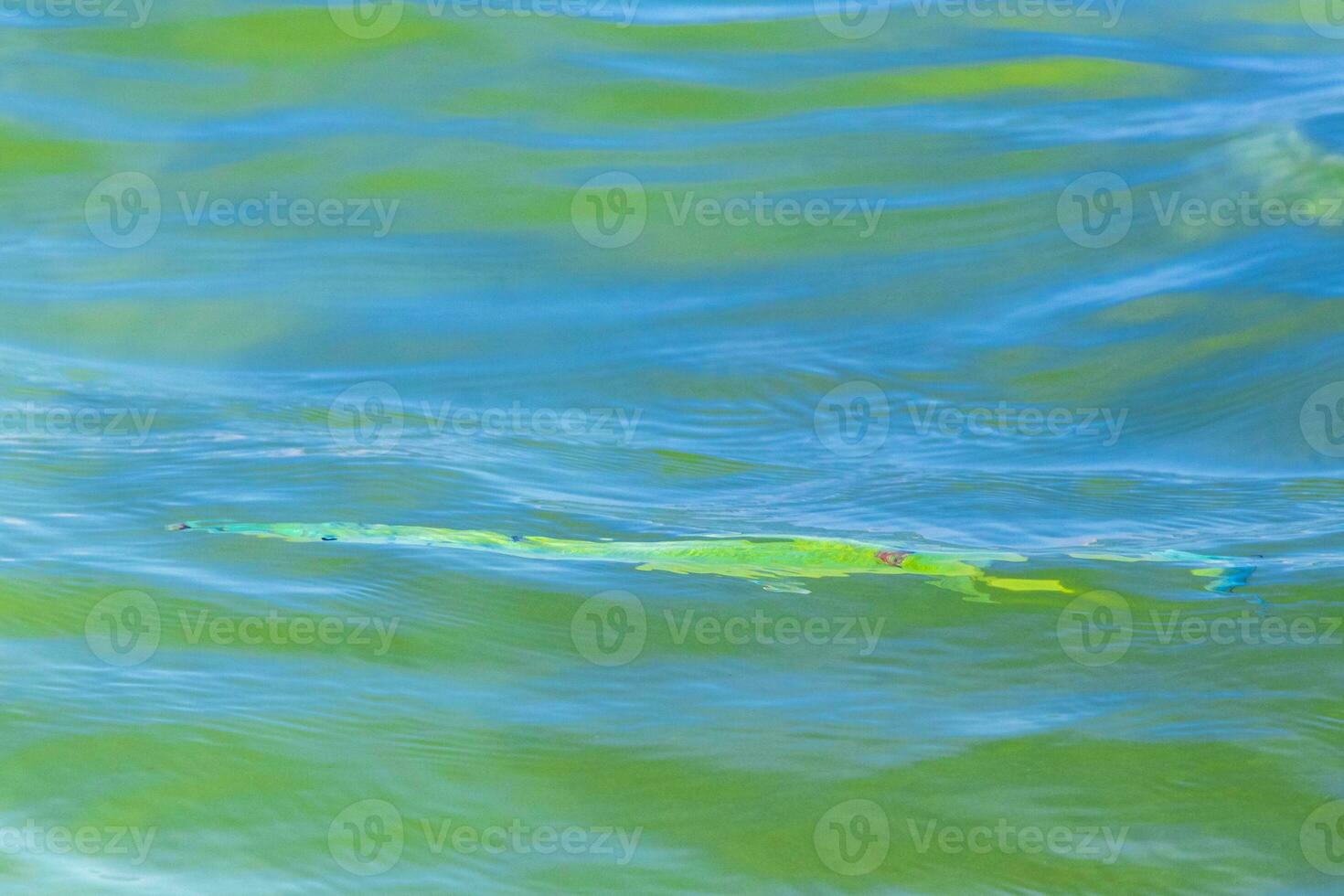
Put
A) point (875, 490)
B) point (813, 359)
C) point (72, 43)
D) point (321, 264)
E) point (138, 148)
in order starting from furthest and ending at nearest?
point (72, 43) < point (138, 148) < point (321, 264) < point (813, 359) < point (875, 490)

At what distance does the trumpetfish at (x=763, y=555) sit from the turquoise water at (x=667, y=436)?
0.16ft

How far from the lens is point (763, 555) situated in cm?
313

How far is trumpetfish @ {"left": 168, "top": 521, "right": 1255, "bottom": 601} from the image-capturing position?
119 inches

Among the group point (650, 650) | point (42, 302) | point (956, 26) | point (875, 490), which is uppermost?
point (956, 26)

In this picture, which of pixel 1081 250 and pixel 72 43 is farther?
pixel 72 43

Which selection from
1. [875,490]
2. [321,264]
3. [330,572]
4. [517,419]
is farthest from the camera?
[321,264]

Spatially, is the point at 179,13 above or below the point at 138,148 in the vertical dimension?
above

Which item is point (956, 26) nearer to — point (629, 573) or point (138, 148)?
point (138, 148)

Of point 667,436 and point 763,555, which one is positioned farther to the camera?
point 667,436

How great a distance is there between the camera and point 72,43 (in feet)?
20.4

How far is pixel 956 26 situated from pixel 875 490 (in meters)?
3.56

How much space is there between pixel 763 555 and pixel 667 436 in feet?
3.07

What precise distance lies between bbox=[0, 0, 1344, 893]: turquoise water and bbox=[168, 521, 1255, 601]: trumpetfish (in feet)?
0.16

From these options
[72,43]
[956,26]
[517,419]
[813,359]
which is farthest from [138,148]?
[956,26]
